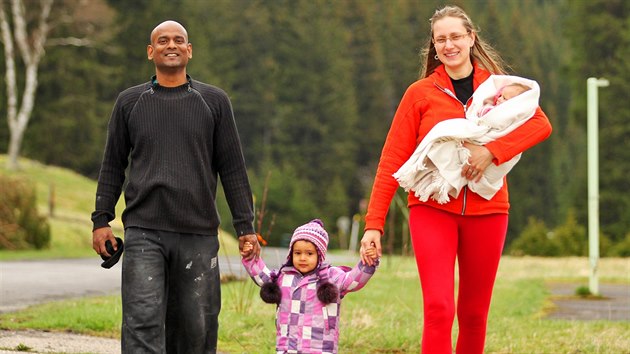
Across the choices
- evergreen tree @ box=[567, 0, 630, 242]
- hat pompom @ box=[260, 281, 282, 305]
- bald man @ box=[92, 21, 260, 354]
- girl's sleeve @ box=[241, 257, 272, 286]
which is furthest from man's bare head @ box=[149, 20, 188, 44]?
evergreen tree @ box=[567, 0, 630, 242]

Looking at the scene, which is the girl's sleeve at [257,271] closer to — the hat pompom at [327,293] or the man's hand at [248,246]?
the man's hand at [248,246]

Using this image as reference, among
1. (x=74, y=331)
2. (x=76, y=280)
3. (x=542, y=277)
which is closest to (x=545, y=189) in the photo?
(x=542, y=277)

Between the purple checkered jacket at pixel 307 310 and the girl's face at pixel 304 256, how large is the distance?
44mm

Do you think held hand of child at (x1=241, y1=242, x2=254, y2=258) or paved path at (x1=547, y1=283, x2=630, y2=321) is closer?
held hand of child at (x1=241, y1=242, x2=254, y2=258)

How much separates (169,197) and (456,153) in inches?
54.9

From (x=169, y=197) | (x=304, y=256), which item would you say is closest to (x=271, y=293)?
(x=304, y=256)

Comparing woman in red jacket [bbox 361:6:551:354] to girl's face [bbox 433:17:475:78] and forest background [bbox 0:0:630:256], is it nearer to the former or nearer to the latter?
girl's face [bbox 433:17:475:78]

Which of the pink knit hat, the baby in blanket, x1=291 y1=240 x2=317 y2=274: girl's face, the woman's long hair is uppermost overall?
the woman's long hair

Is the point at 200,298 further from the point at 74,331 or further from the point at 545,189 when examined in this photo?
the point at 545,189

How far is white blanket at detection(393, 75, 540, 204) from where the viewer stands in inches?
238

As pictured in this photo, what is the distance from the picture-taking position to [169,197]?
19.7ft

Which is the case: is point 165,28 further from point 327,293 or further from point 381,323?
point 381,323

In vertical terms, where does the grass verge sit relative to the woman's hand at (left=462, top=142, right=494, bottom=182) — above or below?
below

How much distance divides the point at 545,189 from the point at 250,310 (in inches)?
3373
